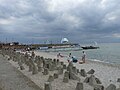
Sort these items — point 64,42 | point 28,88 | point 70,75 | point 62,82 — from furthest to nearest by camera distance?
point 64,42, point 70,75, point 62,82, point 28,88

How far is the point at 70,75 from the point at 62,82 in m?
1.28

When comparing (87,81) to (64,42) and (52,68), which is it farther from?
(64,42)

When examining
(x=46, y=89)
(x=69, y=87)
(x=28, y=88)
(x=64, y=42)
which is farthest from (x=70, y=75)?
(x=64, y=42)

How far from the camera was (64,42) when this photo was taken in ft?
529

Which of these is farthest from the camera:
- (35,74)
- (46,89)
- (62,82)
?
(35,74)

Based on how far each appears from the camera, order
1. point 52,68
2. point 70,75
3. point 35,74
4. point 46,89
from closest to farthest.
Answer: point 46,89 → point 70,75 → point 35,74 → point 52,68

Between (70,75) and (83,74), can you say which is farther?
(83,74)

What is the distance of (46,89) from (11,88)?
2601 mm

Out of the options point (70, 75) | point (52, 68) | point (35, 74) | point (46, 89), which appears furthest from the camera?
point (52, 68)

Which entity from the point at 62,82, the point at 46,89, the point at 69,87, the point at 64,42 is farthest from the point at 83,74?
the point at 64,42

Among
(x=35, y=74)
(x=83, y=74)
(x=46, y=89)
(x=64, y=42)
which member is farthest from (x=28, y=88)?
(x=64, y=42)

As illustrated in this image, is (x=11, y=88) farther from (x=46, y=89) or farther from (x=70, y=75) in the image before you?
(x=70, y=75)

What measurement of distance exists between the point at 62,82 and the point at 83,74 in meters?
3.96

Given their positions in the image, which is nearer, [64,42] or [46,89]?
[46,89]
